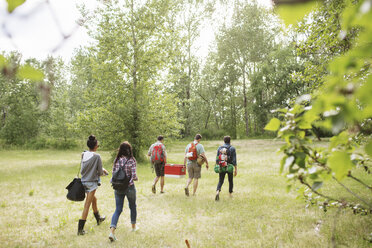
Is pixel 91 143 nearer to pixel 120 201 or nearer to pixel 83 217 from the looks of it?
pixel 120 201

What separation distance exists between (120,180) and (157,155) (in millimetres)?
3725

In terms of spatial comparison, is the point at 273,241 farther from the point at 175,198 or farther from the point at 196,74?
the point at 196,74

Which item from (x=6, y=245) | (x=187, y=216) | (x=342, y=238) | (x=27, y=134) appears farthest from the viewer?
(x=27, y=134)

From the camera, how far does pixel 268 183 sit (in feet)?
34.5

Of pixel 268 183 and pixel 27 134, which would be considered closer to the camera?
pixel 268 183

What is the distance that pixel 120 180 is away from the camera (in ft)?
17.7

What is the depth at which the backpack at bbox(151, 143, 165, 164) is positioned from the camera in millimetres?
9091

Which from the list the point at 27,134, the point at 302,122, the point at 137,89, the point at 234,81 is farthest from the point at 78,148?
the point at 302,122

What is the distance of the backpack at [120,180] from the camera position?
17.7ft

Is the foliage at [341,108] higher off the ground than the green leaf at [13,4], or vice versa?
the green leaf at [13,4]

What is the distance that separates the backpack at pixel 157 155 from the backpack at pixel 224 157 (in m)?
2.14

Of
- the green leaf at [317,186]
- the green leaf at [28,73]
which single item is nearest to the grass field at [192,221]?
the green leaf at [317,186]

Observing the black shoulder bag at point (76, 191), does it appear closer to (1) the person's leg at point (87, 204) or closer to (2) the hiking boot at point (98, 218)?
(1) the person's leg at point (87, 204)

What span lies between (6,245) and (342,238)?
6.65 meters
